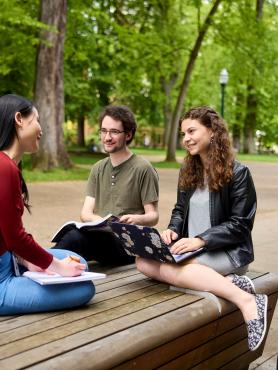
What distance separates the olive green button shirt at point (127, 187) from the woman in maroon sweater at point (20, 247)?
1516 millimetres

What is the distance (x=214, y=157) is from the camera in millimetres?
3529

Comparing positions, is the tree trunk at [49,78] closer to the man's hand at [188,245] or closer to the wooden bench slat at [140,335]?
the man's hand at [188,245]

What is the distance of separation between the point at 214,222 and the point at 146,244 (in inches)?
20.1

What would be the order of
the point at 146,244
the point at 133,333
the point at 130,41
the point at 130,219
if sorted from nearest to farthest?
the point at 133,333 < the point at 146,244 < the point at 130,219 < the point at 130,41

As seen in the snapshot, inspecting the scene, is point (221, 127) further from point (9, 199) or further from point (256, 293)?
point (9, 199)

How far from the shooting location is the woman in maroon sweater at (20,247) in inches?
103

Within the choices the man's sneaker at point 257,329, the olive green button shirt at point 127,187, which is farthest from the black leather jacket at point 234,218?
the olive green button shirt at point 127,187

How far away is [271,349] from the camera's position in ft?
13.7

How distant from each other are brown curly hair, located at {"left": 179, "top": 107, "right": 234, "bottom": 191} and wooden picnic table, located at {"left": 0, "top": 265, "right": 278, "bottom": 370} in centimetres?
66

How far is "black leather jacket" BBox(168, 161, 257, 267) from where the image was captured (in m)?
3.38

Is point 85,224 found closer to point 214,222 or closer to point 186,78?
point 214,222

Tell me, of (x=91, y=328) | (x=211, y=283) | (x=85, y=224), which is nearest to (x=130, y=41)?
(x=85, y=224)

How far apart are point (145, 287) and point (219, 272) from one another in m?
0.45

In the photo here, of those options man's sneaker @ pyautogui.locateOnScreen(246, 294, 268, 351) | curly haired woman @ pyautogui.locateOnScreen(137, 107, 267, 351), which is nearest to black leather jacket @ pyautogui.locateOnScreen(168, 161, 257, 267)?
curly haired woman @ pyautogui.locateOnScreen(137, 107, 267, 351)
